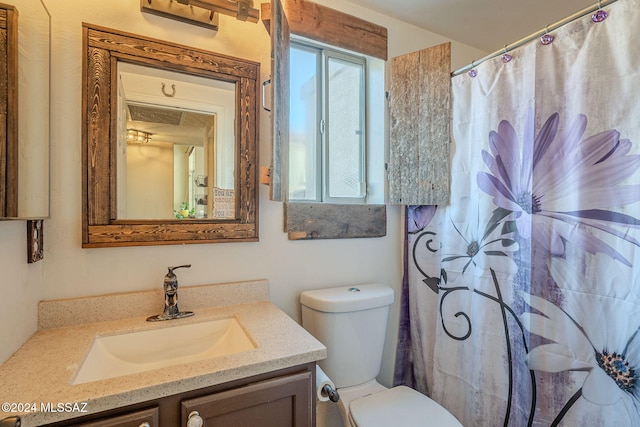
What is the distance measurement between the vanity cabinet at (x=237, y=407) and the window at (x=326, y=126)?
3.15ft

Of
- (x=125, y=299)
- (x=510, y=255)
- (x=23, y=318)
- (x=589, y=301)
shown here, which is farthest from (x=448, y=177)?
(x=23, y=318)

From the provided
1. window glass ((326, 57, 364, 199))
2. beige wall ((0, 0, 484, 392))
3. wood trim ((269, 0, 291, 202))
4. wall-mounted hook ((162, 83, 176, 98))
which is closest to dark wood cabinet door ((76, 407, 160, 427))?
beige wall ((0, 0, 484, 392))

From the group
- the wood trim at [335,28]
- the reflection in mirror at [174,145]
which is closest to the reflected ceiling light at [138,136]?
the reflection in mirror at [174,145]

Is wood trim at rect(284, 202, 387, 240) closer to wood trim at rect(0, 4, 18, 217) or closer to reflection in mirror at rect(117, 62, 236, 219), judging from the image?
reflection in mirror at rect(117, 62, 236, 219)

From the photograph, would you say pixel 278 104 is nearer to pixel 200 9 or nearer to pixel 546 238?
pixel 200 9

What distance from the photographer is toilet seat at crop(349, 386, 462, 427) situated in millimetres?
1147

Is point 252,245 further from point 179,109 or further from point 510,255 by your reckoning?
point 510,255

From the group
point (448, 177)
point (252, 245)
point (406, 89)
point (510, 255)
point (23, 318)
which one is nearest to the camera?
point (23, 318)

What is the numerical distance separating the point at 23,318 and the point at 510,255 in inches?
66.7

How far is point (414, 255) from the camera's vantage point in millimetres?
1679

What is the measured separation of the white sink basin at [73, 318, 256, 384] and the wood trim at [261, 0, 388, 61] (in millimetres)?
1360

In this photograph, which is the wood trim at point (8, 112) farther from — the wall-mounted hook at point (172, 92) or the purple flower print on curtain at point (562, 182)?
the purple flower print on curtain at point (562, 182)

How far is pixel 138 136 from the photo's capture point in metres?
1.16

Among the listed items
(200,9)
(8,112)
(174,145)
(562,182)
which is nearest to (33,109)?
(8,112)
